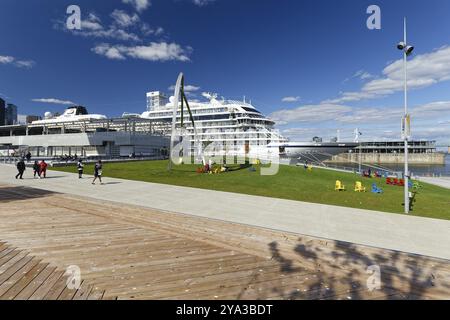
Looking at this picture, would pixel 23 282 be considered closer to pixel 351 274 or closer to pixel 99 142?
pixel 351 274

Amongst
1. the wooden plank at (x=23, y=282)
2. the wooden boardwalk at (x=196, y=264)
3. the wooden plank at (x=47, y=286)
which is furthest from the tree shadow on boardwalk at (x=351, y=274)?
the wooden plank at (x=23, y=282)

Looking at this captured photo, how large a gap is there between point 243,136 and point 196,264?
5731cm

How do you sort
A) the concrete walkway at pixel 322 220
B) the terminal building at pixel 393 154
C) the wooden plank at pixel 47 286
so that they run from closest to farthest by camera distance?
the wooden plank at pixel 47 286 → the concrete walkway at pixel 322 220 → the terminal building at pixel 393 154

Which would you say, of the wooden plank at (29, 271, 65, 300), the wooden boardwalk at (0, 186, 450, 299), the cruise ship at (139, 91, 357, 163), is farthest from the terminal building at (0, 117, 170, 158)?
the wooden plank at (29, 271, 65, 300)

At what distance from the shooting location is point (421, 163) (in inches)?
3954

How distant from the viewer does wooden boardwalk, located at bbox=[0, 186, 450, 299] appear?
3867 mm

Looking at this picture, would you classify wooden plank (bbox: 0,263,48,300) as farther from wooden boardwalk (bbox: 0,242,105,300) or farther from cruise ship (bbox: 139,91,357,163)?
cruise ship (bbox: 139,91,357,163)

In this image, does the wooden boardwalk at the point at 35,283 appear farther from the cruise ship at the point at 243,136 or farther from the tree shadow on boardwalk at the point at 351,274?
the cruise ship at the point at 243,136

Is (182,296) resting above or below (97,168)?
below

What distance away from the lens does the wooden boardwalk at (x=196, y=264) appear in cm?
387

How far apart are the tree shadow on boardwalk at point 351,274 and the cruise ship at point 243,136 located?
149 ft
